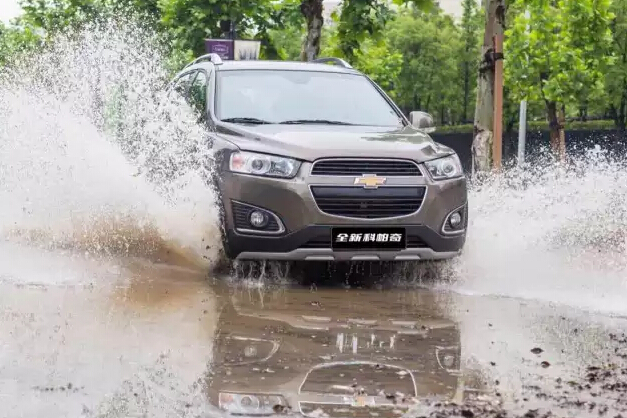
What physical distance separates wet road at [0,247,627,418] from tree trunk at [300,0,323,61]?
1338 cm

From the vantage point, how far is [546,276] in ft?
32.1

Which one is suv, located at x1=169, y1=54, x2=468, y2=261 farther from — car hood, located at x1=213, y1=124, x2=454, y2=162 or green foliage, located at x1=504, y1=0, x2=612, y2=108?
green foliage, located at x1=504, y1=0, x2=612, y2=108

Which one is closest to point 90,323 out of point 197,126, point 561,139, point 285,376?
point 285,376

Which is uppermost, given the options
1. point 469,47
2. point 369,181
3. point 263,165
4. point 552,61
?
point 263,165

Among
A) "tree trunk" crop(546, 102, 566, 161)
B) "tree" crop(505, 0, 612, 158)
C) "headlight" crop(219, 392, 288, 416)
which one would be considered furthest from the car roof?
"tree trunk" crop(546, 102, 566, 161)

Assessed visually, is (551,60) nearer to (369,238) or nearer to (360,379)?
(369,238)

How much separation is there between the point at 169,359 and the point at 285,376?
0.64 m

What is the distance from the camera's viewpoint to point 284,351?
6117 millimetres

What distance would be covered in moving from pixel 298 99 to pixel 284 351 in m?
4.36

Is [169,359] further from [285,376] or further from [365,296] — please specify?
[365,296]

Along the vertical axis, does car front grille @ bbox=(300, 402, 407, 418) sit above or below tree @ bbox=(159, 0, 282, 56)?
below

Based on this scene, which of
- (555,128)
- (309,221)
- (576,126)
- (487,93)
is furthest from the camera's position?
(576,126)

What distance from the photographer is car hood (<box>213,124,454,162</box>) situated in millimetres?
8875

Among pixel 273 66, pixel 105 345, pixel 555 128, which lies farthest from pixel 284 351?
pixel 555 128
